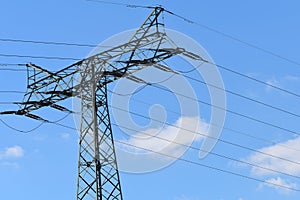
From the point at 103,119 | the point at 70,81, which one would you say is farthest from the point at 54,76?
the point at 103,119

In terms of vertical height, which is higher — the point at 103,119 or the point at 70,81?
the point at 70,81

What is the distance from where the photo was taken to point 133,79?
28906 millimetres

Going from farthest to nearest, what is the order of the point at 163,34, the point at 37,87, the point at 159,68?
the point at 37,87
the point at 159,68
the point at 163,34

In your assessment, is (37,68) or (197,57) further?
(37,68)

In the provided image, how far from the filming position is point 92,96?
28.2 meters

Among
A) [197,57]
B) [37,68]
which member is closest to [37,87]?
[37,68]

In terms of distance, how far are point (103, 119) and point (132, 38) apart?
13.6 feet

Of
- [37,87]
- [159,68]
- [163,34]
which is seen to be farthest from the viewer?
[37,87]

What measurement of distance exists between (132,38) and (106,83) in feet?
9.90

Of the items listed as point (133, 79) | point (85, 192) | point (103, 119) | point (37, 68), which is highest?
point (37, 68)

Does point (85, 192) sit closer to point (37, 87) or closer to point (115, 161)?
point (115, 161)

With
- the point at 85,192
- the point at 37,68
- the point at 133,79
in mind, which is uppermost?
the point at 37,68

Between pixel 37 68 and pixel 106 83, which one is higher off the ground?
pixel 37 68

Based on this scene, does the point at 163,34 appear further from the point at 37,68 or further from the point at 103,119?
the point at 37,68
